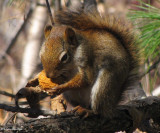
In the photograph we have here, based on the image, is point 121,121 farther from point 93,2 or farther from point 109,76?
point 93,2

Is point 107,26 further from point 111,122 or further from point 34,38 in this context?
point 34,38

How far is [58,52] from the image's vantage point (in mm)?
1770

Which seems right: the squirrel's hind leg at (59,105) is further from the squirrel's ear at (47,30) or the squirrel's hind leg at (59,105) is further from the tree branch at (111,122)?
the squirrel's ear at (47,30)

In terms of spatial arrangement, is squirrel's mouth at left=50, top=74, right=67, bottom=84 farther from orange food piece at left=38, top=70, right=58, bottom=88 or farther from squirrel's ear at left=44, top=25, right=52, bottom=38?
squirrel's ear at left=44, top=25, right=52, bottom=38

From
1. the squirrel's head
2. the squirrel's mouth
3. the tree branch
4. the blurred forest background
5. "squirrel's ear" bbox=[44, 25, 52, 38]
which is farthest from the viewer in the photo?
the blurred forest background

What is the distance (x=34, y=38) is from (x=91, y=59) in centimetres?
372

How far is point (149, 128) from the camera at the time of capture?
7.55 feet

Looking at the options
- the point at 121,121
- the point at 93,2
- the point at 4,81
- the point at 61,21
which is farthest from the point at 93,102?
the point at 4,81

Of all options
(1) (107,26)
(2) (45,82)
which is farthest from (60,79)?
(1) (107,26)

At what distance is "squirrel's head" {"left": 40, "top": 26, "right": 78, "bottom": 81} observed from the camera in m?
1.73

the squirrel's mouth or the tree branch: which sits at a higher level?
the squirrel's mouth

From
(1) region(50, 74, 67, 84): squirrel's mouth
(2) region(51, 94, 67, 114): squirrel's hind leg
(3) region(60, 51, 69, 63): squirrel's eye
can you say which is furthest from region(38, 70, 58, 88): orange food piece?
(2) region(51, 94, 67, 114): squirrel's hind leg

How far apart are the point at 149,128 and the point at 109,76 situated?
0.74 m

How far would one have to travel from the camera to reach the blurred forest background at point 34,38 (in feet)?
7.16
